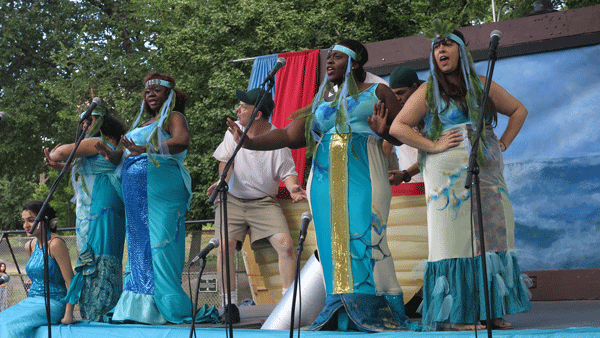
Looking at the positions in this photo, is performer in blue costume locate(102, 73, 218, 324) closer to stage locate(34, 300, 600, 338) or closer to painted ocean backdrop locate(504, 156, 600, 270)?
stage locate(34, 300, 600, 338)

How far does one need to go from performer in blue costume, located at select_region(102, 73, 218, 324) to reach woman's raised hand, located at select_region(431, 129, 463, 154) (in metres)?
1.85

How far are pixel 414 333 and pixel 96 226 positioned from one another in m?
2.67

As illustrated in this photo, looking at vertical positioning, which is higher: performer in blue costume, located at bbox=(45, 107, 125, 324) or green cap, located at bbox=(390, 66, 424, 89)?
green cap, located at bbox=(390, 66, 424, 89)

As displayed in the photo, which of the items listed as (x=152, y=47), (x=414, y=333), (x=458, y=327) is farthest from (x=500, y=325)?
(x=152, y=47)

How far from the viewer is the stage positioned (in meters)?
2.97

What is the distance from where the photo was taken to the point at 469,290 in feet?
10.8

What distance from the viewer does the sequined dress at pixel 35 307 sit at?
4379 mm

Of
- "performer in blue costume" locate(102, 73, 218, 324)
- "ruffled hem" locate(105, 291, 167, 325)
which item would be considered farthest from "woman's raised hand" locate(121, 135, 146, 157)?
"ruffled hem" locate(105, 291, 167, 325)

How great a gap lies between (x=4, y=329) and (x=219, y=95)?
1154 centimetres

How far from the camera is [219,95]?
15516mm

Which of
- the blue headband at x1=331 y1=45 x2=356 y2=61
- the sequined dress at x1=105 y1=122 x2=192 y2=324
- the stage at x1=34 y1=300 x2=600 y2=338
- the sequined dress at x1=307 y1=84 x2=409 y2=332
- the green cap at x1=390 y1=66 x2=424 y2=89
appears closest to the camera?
the stage at x1=34 y1=300 x2=600 y2=338

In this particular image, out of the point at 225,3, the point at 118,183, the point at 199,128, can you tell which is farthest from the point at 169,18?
the point at 118,183

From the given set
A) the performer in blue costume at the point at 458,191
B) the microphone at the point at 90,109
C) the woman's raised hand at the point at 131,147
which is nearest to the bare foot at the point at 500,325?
the performer in blue costume at the point at 458,191

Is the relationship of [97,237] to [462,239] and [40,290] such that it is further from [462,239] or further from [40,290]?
[462,239]
